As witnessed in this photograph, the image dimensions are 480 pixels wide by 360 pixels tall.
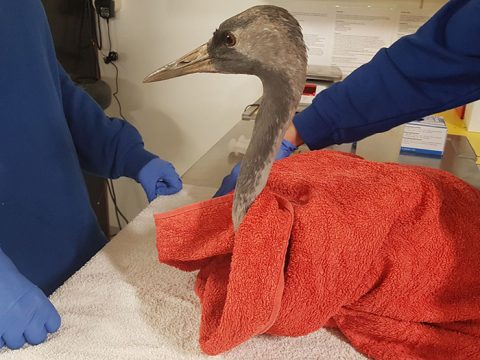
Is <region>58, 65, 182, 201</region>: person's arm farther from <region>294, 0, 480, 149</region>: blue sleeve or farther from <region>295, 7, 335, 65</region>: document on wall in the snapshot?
<region>295, 7, 335, 65</region>: document on wall

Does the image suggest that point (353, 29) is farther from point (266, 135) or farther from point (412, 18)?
point (266, 135)

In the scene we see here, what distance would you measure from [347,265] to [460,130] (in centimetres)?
99

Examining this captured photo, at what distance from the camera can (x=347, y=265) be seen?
0.57 meters

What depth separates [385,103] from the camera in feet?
2.62

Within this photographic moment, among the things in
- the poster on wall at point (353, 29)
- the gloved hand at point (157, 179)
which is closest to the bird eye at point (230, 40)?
the gloved hand at point (157, 179)

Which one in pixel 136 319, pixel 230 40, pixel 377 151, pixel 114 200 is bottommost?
pixel 114 200

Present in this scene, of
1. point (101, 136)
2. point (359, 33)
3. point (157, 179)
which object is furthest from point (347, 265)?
point (359, 33)

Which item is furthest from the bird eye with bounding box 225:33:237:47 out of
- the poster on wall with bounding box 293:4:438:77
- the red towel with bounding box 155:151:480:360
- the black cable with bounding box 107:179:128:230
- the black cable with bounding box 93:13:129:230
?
the black cable with bounding box 107:179:128:230

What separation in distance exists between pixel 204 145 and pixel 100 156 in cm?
90

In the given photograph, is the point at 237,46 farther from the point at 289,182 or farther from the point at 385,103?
the point at 385,103

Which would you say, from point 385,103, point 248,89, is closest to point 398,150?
point 385,103

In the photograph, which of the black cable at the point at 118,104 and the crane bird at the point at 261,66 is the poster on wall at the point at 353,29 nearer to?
the black cable at the point at 118,104

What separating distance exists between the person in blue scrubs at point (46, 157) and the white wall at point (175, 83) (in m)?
0.78

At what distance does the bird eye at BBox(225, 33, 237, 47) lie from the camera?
0.56 m
